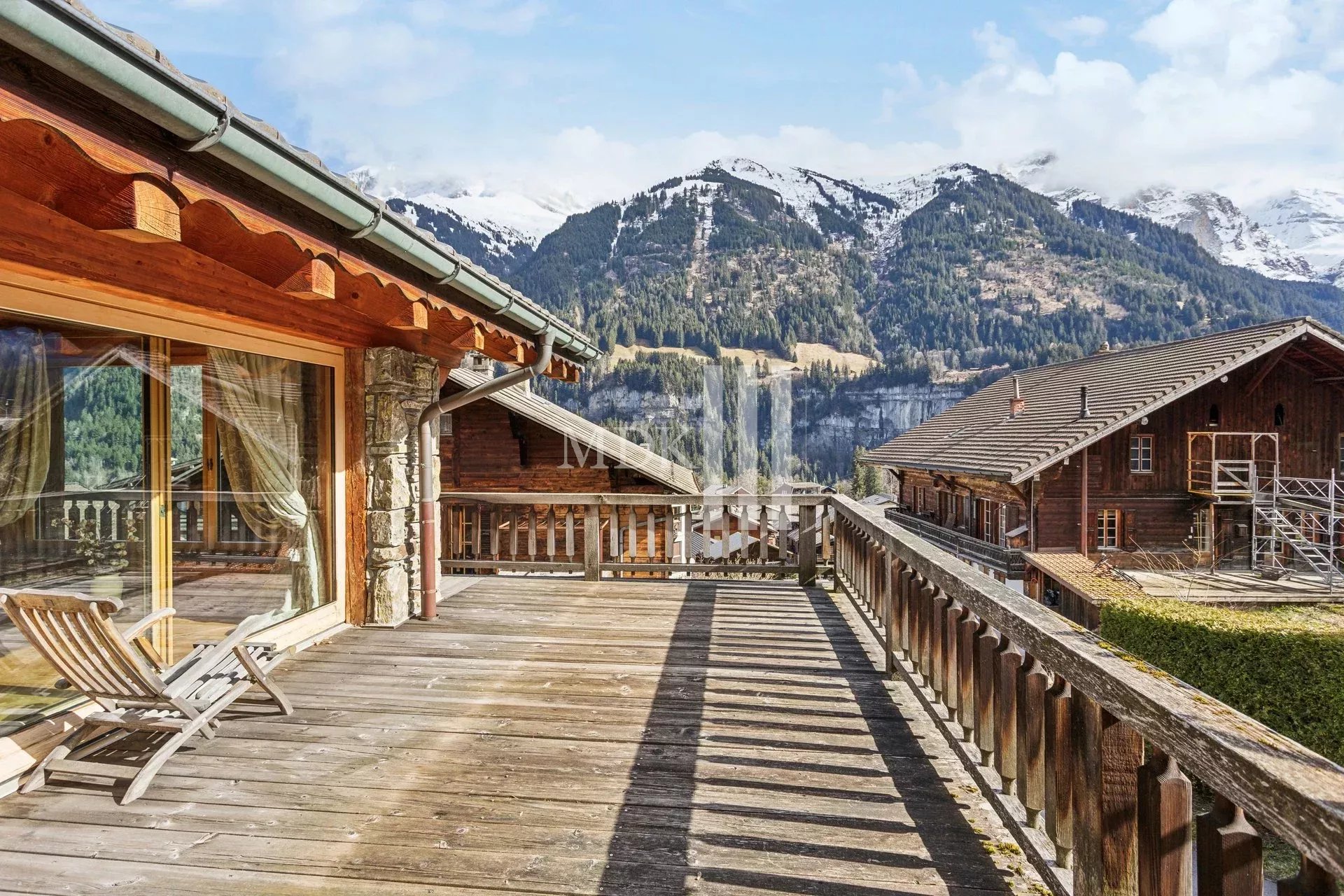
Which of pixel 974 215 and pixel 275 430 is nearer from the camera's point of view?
pixel 275 430

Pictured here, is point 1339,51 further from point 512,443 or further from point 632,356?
point 512,443

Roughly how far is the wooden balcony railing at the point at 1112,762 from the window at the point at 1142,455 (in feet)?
63.7

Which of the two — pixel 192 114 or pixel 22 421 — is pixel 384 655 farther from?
pixel 192 114

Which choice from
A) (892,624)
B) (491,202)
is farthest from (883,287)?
(892,624)

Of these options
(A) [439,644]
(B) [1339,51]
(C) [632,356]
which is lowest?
(A) [439,644]

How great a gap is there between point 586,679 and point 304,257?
7.82 ft

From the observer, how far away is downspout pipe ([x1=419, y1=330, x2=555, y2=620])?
5.04m

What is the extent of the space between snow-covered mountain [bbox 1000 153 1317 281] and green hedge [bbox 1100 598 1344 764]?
12564 centimetres

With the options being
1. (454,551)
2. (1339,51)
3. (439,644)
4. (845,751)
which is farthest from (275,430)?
(1339,51)

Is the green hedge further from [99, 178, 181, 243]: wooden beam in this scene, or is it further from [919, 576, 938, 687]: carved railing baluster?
[99, 178, 181, 243]: wooden beam

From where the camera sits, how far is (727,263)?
92000 mm

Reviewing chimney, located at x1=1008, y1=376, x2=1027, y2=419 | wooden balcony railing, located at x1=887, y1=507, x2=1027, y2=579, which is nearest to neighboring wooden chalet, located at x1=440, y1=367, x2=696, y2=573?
wooden balcony railing, located at x1=887, y1=507, x2=1027, y2=579

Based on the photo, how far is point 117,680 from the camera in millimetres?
2707

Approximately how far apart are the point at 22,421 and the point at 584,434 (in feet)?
30.2
